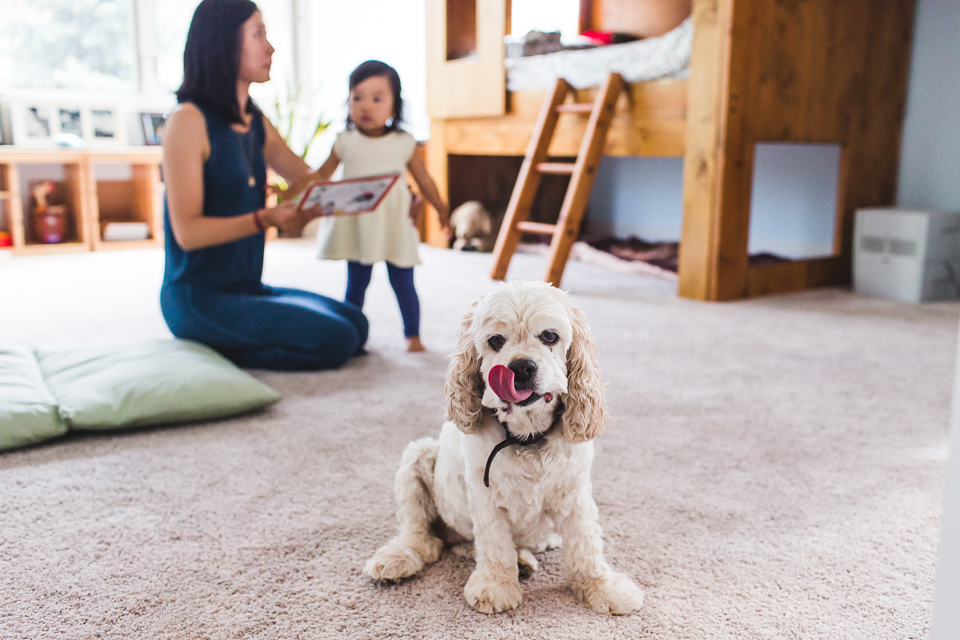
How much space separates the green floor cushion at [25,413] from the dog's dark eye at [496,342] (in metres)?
A: 1.05

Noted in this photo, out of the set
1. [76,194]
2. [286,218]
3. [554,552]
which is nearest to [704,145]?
[286,218]

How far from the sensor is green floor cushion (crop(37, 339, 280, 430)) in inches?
61.9

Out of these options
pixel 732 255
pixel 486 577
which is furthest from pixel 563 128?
pixel 486 577

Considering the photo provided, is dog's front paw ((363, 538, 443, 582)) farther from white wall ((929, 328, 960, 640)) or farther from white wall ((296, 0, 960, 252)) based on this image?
white wall ((296, 0, 960, 252))

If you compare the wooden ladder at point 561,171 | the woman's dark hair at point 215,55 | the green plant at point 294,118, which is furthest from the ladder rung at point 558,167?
the green plant at point 294,118

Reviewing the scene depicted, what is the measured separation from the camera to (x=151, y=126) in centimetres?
466

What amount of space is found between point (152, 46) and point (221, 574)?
4565 millimetres

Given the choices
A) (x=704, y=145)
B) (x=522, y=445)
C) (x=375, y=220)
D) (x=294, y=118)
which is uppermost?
(x=294, y=118)

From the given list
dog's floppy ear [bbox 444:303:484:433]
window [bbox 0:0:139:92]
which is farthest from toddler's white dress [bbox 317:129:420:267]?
window [bbox 0:0:139:92]

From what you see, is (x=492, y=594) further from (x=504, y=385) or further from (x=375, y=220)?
(x=375, y=220)

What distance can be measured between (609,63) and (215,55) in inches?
73.1

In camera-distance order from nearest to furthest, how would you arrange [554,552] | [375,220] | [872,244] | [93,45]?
[554,552] → [375,220] → [872,244] → [93,45]

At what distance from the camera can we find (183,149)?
1862 mm

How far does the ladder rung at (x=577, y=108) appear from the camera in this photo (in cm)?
321
